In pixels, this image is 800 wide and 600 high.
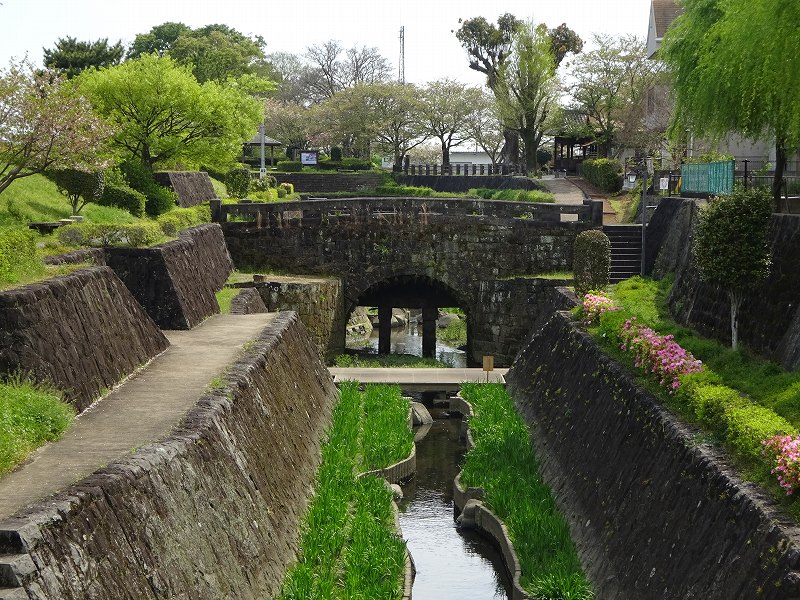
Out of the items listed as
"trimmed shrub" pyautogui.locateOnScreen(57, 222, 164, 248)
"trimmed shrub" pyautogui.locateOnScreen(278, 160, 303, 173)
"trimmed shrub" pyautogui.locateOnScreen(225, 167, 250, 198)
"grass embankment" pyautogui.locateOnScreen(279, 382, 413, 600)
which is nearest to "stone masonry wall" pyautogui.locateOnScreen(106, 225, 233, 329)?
"trimmed shrub" pyautogui.locateOnScreen(57, 222, 164, 248)

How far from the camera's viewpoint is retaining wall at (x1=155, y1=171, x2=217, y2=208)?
4231 cm

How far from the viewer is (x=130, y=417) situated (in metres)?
16.4

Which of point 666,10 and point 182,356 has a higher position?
point 666,10

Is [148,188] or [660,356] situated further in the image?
[148,188]

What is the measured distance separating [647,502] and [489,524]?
6655 millimetres

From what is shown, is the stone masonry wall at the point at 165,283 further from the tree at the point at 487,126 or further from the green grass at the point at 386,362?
the tree at the point at 487,126

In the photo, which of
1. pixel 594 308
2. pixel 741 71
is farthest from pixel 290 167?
pixel 741 71

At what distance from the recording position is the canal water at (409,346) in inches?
1766

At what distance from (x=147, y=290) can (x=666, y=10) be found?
5042 centimetres

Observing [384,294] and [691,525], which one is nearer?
[691,525]

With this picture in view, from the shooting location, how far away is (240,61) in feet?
279

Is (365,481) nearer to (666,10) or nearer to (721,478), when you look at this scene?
(721,478)

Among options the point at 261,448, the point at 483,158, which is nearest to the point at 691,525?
the point at 261,448

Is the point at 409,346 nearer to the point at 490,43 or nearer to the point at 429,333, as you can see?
the point at 429,333
